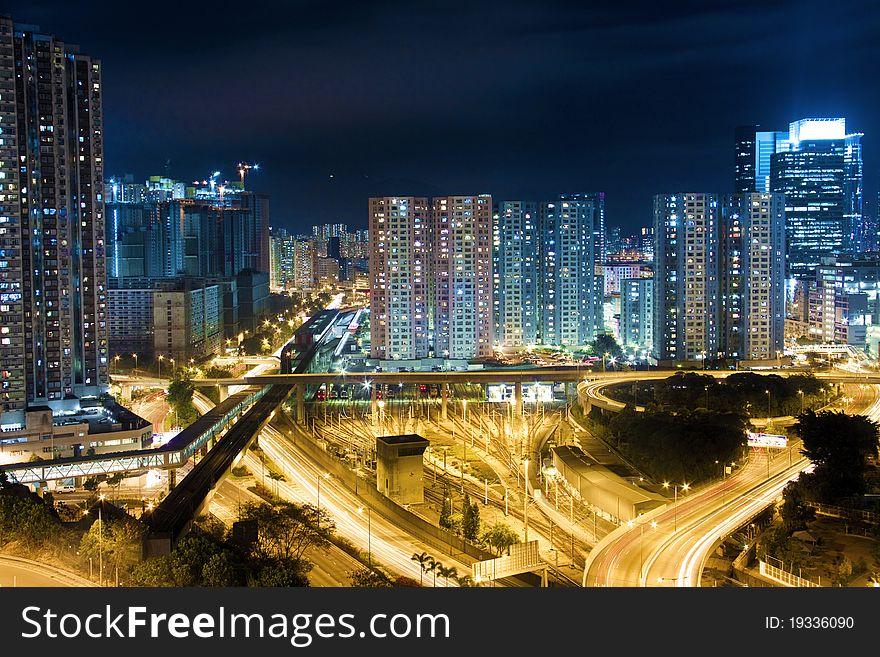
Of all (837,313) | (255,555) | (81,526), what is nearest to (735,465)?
(255,555)

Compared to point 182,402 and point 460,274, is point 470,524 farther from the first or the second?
point 460,274

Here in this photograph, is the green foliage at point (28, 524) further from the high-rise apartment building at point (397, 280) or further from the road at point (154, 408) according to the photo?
the high-rise apartment building at point (397, 280)

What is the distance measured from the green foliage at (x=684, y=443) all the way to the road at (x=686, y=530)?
255 millimetres

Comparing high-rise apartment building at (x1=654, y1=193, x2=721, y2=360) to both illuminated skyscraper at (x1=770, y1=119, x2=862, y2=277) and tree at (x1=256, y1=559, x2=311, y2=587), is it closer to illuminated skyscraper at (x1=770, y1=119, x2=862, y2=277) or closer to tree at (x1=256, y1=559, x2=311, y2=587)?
tree at (x1=256, y1=559, x2=311, y2=587)

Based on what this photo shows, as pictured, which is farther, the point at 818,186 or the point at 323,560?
Result: the point at 818,186

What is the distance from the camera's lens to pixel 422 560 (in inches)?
238

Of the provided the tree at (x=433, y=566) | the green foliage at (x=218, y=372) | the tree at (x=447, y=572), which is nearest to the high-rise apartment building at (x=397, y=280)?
the green foliage at (x=218, y=372)

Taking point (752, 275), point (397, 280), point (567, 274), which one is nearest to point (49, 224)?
point (397, 280)

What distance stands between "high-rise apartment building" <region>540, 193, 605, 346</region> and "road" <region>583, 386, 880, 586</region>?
8.92 m

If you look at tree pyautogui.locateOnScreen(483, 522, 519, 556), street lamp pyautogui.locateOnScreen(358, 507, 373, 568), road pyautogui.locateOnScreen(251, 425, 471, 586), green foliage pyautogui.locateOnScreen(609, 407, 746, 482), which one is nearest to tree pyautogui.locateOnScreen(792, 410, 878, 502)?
green foliage pyautogui.locateOnScreen(609, 407, 746, 482)

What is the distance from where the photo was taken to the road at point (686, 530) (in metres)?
5.34

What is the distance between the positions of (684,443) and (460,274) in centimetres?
833

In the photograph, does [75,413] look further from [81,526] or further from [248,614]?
[248,614]

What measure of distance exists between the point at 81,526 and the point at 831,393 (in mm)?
10560
